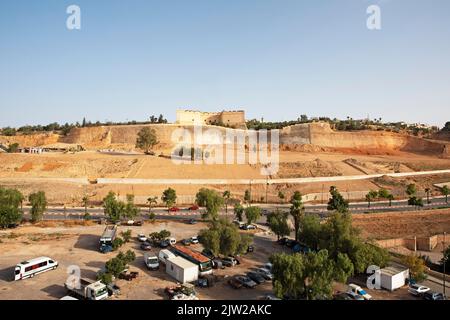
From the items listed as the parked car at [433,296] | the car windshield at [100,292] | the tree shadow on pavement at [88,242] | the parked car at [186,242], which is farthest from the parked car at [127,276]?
the parked car at [433,296]

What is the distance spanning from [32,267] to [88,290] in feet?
16.3

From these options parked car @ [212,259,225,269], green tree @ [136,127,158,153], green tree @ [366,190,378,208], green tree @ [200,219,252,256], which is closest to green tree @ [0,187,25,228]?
green tree @ [200,219,252,256]

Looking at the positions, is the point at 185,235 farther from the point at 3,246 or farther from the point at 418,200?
the point at 418,200

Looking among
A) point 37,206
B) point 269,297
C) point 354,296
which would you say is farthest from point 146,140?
point 354,296

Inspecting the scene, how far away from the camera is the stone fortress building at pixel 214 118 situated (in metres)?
88.6

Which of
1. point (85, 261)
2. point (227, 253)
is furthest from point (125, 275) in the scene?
point (227, 253)

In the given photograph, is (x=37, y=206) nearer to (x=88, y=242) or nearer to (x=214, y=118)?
(x=88, y=242)

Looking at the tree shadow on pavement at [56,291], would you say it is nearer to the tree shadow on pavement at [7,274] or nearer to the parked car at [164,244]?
the tree shadow on pavement at [7,274]

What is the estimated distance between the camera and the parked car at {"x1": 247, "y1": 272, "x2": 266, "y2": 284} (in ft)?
58.6

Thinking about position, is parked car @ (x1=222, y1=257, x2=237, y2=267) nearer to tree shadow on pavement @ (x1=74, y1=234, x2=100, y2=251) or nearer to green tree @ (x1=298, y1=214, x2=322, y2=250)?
green tree @ (x1=298, y1=214, x2=322, y2=250)
